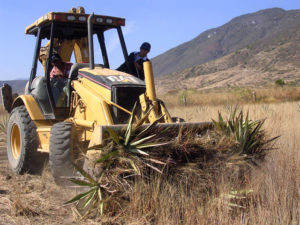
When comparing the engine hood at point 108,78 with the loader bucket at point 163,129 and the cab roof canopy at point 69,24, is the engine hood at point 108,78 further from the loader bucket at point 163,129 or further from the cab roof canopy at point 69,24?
the loader bucket at point 163,129

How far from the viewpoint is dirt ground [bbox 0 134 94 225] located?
4.18m

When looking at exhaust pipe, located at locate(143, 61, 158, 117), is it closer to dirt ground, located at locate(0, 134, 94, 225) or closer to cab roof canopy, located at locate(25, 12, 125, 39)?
dirt ground, located at locate(0, 134, 94, 225)

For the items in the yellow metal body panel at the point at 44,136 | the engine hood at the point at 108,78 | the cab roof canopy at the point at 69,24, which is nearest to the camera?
the engine hood at the point at 108,78

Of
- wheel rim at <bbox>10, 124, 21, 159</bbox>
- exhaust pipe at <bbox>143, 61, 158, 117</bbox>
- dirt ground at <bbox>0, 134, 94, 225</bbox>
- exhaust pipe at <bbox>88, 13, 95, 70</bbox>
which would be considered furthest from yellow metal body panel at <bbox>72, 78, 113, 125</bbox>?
wheel rim at <bbox>10, 124, 21, 159</bbox>

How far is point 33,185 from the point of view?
5.80 m

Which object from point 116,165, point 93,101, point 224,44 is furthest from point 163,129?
point 224,44

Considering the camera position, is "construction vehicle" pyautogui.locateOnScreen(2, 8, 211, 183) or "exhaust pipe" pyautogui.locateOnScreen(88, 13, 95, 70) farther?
"exhaust pipe" pyautogui.locateOnScreen(88, 13, 95, 70)

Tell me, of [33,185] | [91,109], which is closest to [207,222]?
[91,109]

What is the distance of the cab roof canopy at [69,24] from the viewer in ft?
21.1

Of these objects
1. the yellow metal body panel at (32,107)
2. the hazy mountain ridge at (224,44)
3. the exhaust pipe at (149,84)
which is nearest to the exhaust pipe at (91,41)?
the yellow metal body panel at (32,107)

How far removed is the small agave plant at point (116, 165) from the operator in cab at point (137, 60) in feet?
9.18

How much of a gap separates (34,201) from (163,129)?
1867 mm

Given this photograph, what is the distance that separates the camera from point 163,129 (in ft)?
15.0

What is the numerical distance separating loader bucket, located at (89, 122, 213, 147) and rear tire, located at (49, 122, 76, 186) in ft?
2.58
